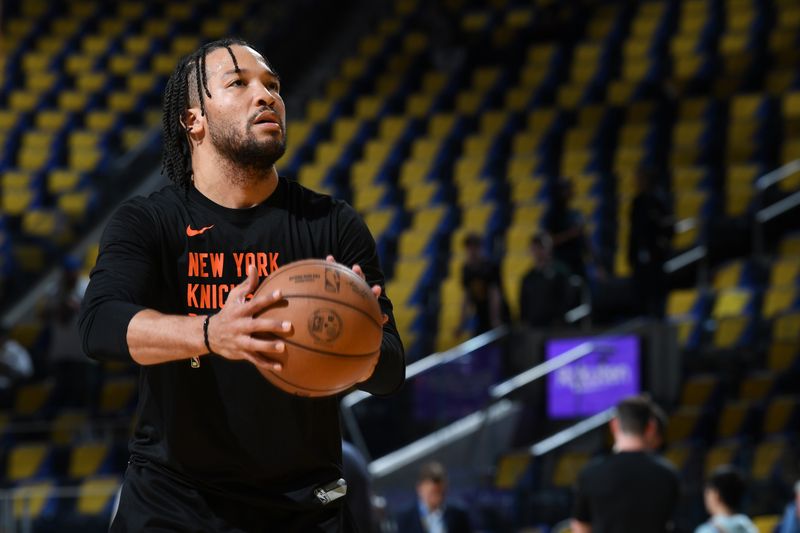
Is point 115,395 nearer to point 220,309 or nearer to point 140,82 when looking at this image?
point 140,82

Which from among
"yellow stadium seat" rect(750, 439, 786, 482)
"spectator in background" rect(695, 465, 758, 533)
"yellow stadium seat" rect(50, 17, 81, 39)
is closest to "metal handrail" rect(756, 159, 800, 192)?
"yellow stadium seat" rect(750, 439, 786, 482)

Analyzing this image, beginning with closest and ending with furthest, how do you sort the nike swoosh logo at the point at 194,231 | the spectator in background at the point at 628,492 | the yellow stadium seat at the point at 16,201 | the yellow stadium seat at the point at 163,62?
the nike swoosh logo at the point at 194,231, the spectator in background at the point at 628,492, the yellow stadium seat at the point at 16,201, the yellow stadium seat at the point at 163,62

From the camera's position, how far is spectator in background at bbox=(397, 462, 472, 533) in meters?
8.08

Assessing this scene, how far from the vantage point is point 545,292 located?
11.2 meters

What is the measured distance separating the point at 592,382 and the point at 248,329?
835 cm

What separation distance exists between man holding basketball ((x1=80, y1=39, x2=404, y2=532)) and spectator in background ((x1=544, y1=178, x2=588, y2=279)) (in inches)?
353

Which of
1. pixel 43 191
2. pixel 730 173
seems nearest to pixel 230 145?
pixel 730 173

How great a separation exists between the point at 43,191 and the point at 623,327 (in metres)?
8.12

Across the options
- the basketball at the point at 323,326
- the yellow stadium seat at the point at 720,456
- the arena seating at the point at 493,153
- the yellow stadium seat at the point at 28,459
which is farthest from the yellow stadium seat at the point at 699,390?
the basketball at the point at 323,326

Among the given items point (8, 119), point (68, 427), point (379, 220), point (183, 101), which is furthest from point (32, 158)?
point (183, 101)

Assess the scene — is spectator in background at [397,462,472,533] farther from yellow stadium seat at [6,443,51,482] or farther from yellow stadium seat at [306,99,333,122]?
yellow stadium seat at [306,99,333,122]

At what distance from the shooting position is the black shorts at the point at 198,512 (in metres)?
2.79

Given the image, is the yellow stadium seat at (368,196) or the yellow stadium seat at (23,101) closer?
the yellow stadium seat at (368,196)

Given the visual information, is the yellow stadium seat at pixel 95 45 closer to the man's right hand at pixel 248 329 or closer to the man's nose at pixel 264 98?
the man's nose at pixel 264 98
